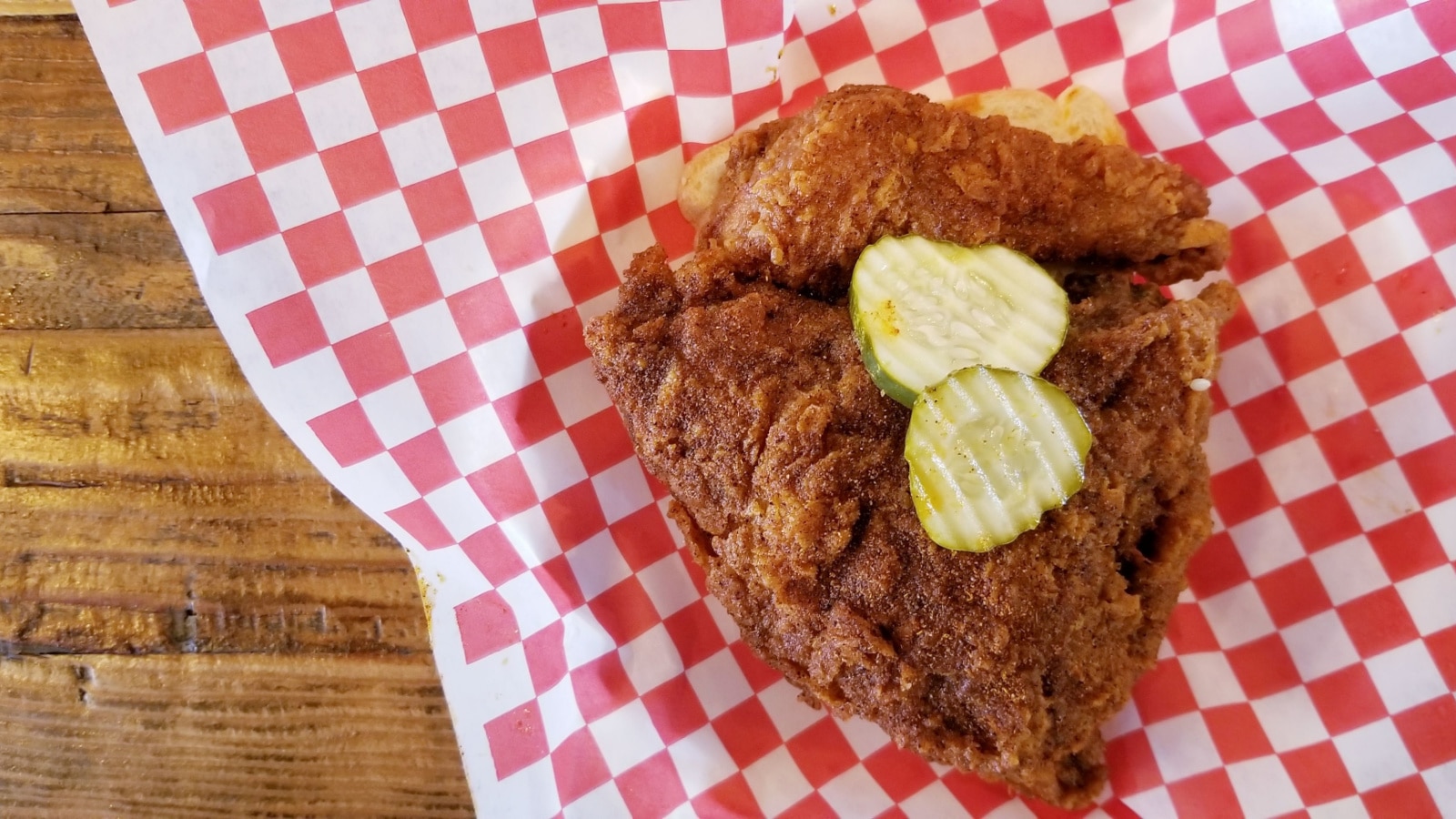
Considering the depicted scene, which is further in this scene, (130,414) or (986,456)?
(130,414)

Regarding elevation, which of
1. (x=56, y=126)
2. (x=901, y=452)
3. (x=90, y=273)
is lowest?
(x=901, y=452)

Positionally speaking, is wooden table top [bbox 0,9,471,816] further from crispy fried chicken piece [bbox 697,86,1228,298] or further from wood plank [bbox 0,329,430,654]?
crispy fried chicken piece [bbox 697,86,1228,298]

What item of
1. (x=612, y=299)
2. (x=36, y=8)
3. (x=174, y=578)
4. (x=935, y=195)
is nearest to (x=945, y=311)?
(x=935, y=195)

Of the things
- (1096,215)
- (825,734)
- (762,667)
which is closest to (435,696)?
(762,667)

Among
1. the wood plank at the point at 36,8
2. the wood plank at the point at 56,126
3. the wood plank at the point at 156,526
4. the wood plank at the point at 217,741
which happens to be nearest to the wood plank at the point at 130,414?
the wood plank at the point at 156,526

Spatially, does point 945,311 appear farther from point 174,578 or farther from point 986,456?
point 174,578
